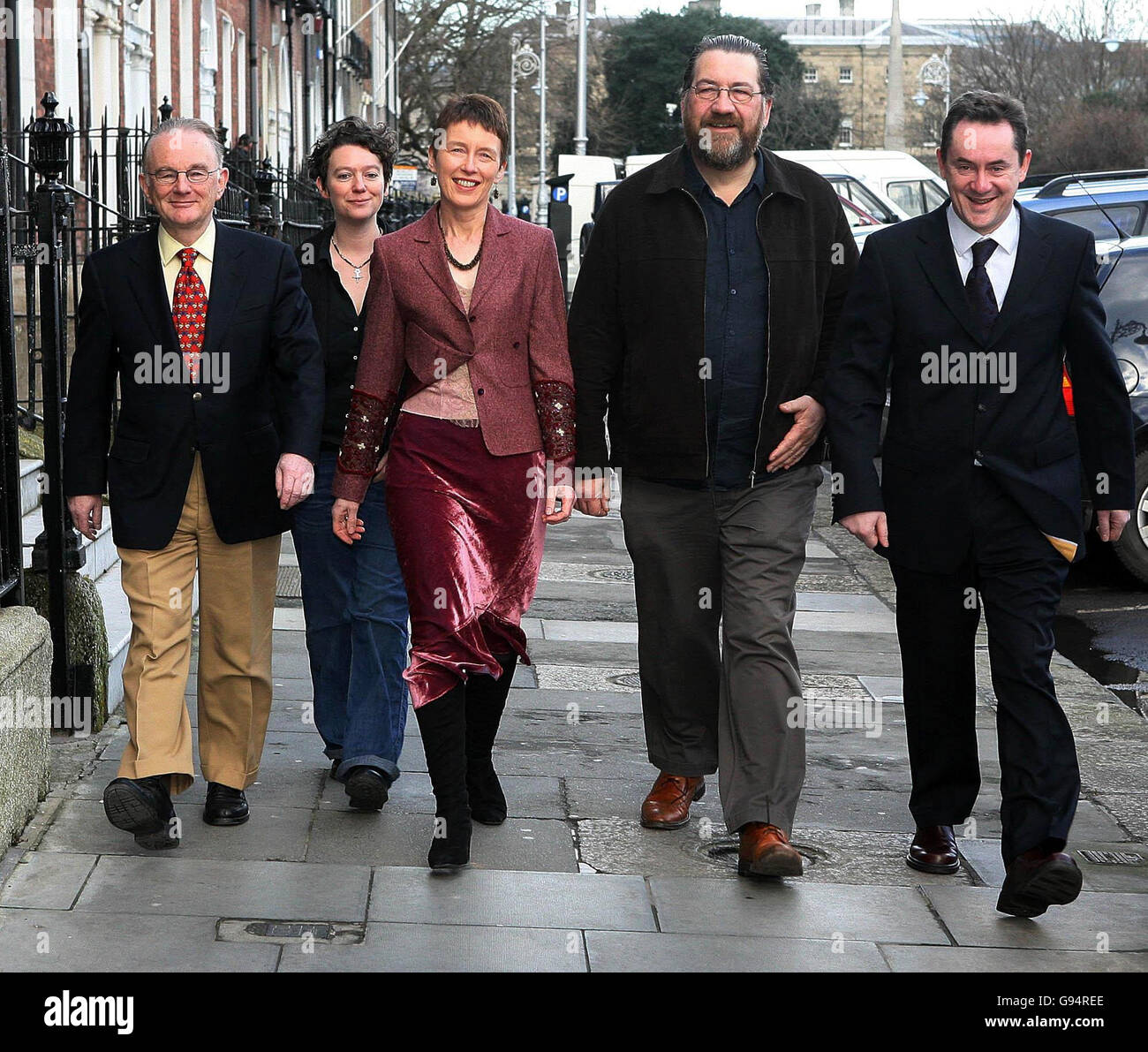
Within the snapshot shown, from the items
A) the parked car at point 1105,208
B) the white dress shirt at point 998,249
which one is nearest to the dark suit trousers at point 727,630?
the white dress shirt at point 998,249

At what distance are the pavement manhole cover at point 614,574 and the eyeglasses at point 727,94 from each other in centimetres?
523

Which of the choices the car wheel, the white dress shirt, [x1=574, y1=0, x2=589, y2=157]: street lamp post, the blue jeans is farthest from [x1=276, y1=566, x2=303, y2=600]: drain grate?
[x1=574, y1=0, x2=589, y2=157]: street lamp post

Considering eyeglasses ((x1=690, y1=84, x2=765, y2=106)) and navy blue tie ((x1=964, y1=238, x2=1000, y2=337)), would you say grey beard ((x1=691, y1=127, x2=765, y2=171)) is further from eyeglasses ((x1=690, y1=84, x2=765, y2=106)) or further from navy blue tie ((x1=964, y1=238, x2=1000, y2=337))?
navy blue tie ((x1=964, y1=238, x2=1000, y2=337))

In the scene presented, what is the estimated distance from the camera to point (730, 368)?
4859mm

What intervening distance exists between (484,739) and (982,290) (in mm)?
1871

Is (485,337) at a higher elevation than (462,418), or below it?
higher

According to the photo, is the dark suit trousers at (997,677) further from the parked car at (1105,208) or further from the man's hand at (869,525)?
the parked car at (1105,208)

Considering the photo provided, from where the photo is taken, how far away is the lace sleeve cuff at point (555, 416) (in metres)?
4.86

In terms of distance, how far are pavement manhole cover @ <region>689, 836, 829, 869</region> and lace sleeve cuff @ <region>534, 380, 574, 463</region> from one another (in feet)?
3.83

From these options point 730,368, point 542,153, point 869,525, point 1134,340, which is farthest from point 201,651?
point 542,153

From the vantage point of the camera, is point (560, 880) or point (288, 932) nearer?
point (288, 932)

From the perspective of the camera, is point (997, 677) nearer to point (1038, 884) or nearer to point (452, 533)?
point (1038, 884)

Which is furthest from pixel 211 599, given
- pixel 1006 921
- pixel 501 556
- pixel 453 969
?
pixel 1006 921

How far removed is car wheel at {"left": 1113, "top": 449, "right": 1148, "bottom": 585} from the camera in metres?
9.70
